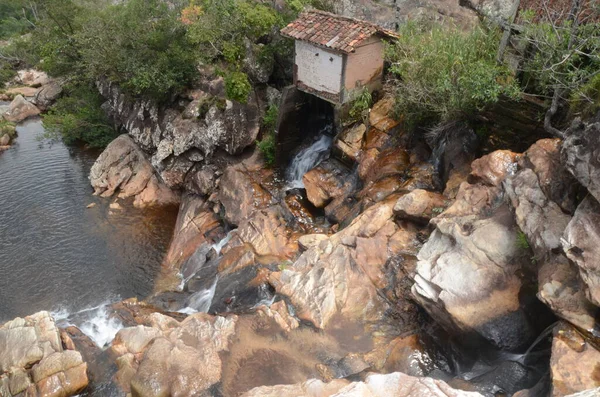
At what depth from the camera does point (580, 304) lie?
9.93m

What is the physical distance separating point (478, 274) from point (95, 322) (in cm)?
1501

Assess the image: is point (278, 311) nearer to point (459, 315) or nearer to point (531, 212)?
point (459, 315)

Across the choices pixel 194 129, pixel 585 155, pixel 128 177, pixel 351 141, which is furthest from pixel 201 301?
pixel 585 155

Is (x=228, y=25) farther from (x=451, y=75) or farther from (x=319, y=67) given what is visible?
(x=451, y=75)

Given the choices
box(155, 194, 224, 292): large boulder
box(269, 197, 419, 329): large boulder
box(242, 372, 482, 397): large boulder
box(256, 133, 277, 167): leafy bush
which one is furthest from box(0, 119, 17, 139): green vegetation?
box(242, 372, 482, 397): large boulder

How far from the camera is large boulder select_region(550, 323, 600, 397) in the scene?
352 inches

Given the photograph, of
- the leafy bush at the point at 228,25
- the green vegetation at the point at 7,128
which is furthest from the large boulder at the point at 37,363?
the green vegetation at the point at 7,128

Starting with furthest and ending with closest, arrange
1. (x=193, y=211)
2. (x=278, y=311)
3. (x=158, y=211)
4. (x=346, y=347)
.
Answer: (x=158, y=211), (x=193, y=211), (x=278, y=311), (x=346, y=347)

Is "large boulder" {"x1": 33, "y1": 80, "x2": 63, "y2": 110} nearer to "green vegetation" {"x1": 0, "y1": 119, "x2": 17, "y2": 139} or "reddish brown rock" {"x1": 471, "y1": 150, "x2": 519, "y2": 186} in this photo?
"green vegetation" {"x1": 0, "y1": 119, "x2": 17, "y2": 139}

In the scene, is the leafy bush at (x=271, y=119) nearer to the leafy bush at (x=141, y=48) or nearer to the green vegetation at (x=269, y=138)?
the green vegetation at (x=269, y=138)

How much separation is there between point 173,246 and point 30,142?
19706 mm

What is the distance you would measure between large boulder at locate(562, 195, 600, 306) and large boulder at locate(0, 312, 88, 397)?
14715 mm

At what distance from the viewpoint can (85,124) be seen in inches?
1288

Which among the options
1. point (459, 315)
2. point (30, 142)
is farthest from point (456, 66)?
point (30, 142)
